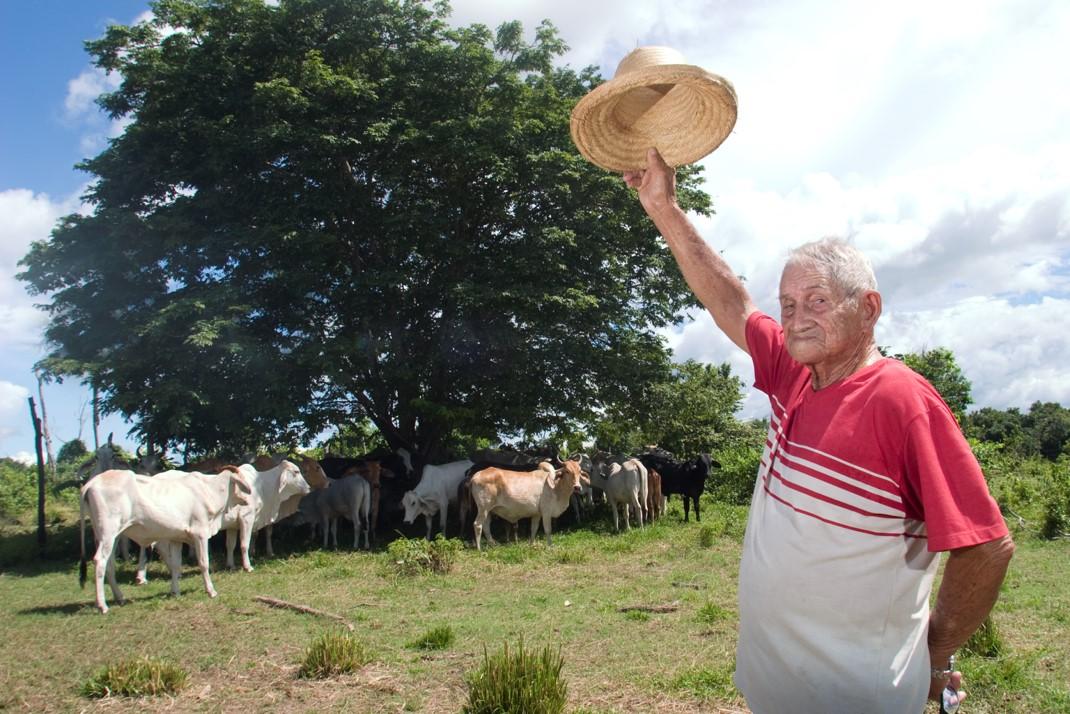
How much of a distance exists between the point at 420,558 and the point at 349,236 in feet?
28.6

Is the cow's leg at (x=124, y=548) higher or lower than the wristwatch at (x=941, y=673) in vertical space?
lower

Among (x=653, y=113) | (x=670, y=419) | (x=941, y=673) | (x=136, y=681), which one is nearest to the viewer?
(x=941, y=673)

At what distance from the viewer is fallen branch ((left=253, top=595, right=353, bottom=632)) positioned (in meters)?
8.73

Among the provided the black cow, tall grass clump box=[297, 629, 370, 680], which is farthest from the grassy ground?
the black cow

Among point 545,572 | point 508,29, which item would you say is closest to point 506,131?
point 508,29

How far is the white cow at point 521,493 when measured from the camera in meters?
15.4

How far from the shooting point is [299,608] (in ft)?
30.7

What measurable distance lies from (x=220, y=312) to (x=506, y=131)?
677 centimetres

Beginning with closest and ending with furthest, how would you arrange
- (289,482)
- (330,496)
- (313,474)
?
(289,482)
(313,474)
(330,496)

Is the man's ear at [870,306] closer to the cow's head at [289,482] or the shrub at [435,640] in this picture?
the shrub at [435,640]

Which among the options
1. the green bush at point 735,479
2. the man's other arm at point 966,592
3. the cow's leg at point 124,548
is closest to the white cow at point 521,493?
the cow's leg at point 124,548

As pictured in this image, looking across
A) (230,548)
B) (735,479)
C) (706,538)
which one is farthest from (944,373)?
(230,548)

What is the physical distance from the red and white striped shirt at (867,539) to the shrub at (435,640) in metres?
5.50

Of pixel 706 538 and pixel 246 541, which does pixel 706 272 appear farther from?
pixel 246 541
